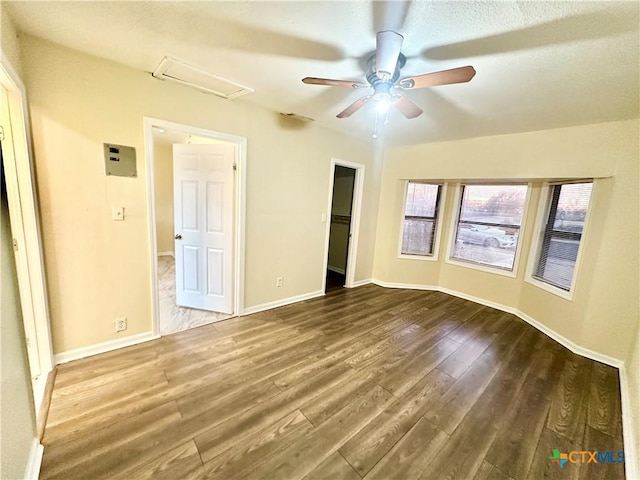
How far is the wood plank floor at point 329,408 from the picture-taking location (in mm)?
1400

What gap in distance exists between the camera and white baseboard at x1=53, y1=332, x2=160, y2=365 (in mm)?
2063

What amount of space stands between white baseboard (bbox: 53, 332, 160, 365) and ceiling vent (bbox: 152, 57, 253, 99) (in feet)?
7.69

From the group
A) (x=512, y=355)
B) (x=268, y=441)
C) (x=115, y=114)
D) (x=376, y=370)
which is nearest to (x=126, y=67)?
(x=115, y=114)

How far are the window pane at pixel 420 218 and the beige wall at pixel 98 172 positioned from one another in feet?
8.28

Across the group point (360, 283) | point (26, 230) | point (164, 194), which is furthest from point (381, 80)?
point (164, 194)

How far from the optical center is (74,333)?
209cm

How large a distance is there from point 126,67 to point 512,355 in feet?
14.4

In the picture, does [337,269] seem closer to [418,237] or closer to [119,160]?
[418,237]

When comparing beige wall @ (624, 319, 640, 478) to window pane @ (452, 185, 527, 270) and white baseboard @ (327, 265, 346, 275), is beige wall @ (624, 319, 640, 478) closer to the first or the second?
window pane @ (452, 185, 527, 270)

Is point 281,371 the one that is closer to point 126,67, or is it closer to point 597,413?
point 597,413

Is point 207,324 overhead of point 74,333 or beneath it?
beneath

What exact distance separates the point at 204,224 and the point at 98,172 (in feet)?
3.61

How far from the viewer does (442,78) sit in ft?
4.98

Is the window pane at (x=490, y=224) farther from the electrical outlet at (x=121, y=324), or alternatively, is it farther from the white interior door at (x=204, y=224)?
the electrical outlet at (x=121, y=324)
